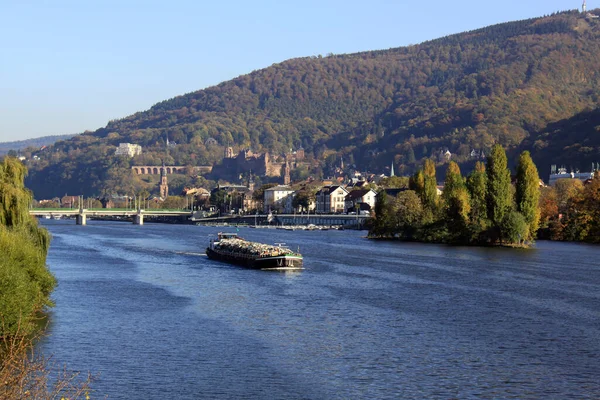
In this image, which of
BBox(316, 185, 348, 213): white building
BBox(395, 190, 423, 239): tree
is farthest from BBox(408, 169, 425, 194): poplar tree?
BBox(316, 185, 348, 213): white building

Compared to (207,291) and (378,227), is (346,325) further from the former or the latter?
(378,227)

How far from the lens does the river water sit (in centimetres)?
2902

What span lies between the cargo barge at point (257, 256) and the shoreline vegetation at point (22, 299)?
20.6m

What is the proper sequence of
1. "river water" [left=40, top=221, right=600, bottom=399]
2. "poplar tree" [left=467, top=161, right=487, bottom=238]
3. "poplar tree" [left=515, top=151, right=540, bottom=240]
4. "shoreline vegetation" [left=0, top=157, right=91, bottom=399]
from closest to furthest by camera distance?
"shoreline vegetation" [left=0, top=157, right=91, bottom=399] → "river water" [left=40, top=221, right=600, bottom=399] → "poplar tree" [left=515, top=151, right=540, bottom=240] → "poplar tree" [left=467, top=161, right=487, bottom=238]

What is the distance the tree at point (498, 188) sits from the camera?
8619 cm

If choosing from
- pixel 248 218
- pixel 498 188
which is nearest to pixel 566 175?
pixel 248 218

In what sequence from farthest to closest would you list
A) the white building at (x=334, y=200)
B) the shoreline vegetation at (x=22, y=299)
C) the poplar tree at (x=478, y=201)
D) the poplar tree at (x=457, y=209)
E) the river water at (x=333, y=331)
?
the white building at (x=334, y=200) → the poplar tree at (x=457, y=209) → the poplar tree at (x=478, y=201) → the river water at (x=333, y=331) → the shoreline vegetation at (x=22, y=299)

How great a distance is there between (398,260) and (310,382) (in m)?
45.7

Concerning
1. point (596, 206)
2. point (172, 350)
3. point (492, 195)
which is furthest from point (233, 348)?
point (596, 206)

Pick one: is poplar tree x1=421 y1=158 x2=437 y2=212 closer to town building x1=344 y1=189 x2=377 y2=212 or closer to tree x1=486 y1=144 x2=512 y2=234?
tree x1=486 y1=144 x2=512 y2=234

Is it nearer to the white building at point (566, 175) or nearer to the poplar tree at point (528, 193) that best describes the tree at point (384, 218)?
the poplar tree at point (528, 193)

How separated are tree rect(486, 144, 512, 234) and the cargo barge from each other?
22.9m

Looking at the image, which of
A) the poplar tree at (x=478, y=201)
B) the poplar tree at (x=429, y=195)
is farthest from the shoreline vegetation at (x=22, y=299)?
the poplar tree at (x=429, y=195)

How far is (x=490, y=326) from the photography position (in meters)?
39.6
